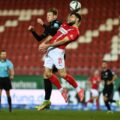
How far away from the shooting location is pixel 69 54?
2581 centimetres

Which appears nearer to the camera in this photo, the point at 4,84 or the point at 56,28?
the point at 56,28

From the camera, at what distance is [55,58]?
12055 millimetres

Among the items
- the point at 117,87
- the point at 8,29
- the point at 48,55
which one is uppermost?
the point at 8,29

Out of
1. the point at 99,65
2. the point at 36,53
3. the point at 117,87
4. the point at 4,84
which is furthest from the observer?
the point at 36,53

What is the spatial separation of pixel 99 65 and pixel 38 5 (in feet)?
21.5

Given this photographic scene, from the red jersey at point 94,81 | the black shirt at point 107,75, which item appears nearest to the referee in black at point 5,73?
the black shirt at point 107,75

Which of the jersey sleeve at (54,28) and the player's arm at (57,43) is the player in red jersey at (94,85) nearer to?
the jersey sleeve at (54,28)

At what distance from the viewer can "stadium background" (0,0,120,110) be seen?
22.8 metres

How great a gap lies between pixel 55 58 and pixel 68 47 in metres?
14.3

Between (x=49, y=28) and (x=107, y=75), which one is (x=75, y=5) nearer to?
(x=49, y=28)

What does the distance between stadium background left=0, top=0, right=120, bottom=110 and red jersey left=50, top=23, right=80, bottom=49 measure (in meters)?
9.99

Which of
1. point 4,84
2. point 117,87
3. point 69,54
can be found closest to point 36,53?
point 69,54

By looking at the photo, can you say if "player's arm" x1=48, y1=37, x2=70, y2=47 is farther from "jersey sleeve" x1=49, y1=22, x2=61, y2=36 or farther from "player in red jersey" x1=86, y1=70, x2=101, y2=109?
"player in red jersey" x1=86, y1=70, x2=101, y2=109

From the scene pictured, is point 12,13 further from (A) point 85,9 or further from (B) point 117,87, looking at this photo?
(B) point 117,87
